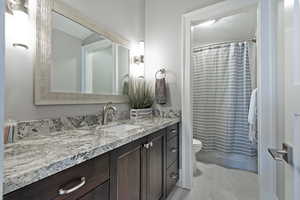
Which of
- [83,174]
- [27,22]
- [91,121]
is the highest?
[27,22]

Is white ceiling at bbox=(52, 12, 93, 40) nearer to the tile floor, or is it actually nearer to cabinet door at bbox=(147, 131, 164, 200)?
cabinet door at bbox=(147, 131, 164, 200)

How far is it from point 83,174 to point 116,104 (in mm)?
1215

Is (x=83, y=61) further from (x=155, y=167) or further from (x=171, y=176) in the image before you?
(x=171, y=176)

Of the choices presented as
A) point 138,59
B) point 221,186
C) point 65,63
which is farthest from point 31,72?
point 221,186

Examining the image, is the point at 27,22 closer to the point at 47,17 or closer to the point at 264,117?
the point at 47,17

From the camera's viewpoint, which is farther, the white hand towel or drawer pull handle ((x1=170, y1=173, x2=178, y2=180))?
the white hand towel

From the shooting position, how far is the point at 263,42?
162cm

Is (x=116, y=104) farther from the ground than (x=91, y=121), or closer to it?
farther from the ground

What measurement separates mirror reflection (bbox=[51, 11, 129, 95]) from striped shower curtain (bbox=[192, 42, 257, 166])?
4.15ft

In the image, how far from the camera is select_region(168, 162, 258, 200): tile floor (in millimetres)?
1835

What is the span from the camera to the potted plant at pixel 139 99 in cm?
205

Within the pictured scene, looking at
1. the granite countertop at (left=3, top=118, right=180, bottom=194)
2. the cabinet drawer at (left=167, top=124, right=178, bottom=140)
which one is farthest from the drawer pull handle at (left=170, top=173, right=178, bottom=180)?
the granite countertop at (left=3, top=118, right=180, bottom=194)

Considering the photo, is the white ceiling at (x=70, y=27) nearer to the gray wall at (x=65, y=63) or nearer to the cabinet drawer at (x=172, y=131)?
the gray wall at (x=65, y=63)

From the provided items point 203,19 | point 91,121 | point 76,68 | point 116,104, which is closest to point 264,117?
point 203,19
